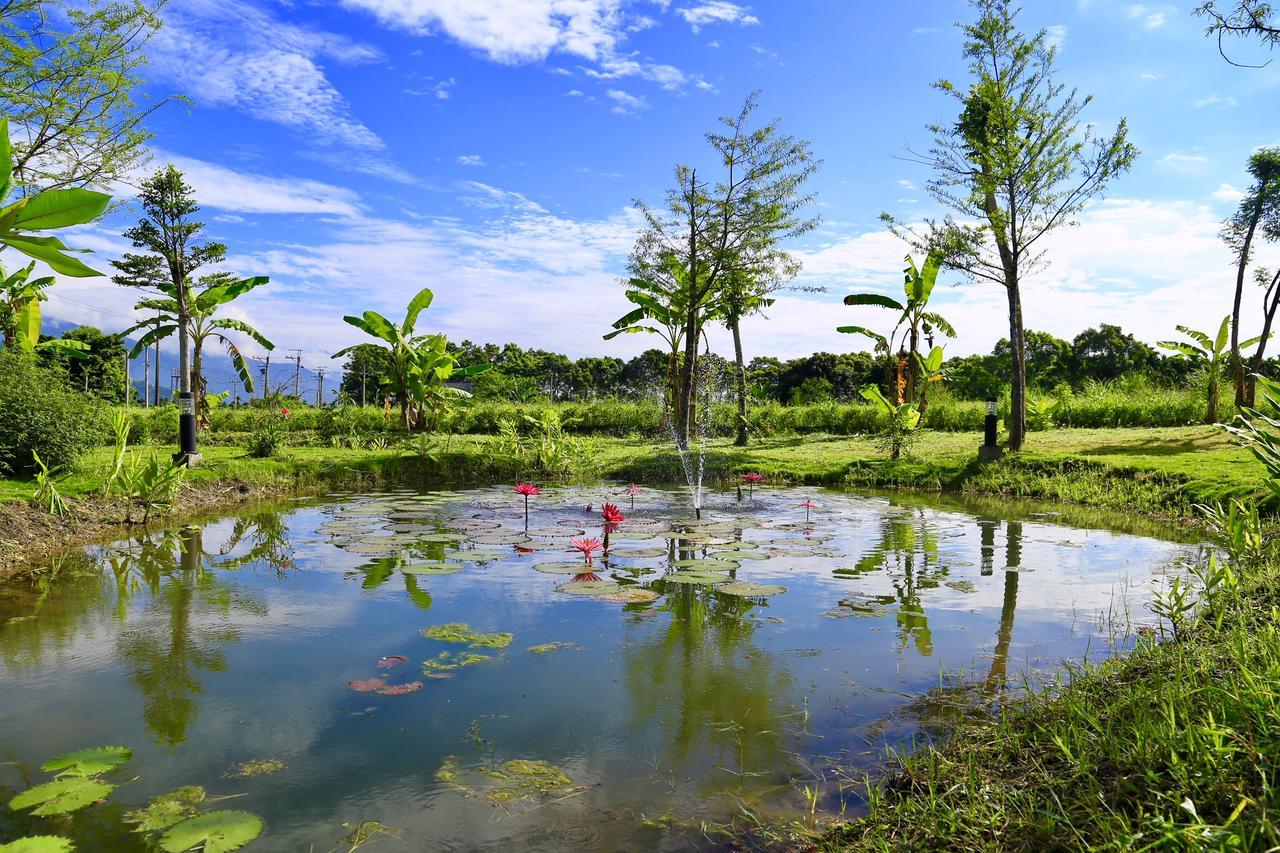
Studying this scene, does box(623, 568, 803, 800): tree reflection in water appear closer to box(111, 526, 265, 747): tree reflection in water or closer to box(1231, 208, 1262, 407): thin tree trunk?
box(111, 526, 265, 747): tree reflection in water

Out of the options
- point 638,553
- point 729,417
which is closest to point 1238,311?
point 729,417

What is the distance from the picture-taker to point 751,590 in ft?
16.3

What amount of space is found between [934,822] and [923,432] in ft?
51.2

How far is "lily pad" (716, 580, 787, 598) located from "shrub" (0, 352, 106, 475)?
682cm

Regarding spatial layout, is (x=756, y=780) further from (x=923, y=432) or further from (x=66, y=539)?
(x=923, y=432)

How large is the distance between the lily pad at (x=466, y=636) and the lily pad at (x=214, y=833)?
172cm

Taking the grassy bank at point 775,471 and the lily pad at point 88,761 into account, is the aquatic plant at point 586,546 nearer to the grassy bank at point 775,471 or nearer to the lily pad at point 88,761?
→ the lily pad at point 88,761

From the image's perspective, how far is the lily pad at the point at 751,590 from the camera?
493cm

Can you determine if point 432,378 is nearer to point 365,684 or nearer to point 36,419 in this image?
point 36,419

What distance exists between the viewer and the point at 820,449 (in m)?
14.5

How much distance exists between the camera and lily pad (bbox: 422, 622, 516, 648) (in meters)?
3.99

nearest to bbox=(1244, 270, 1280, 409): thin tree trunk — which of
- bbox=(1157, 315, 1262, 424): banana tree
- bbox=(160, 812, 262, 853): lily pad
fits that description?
bbox=(1157, 315, 1262, 424): banana tree

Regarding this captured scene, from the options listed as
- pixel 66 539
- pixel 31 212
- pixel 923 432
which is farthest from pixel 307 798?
pixel 923 432

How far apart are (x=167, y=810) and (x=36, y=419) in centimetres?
683
